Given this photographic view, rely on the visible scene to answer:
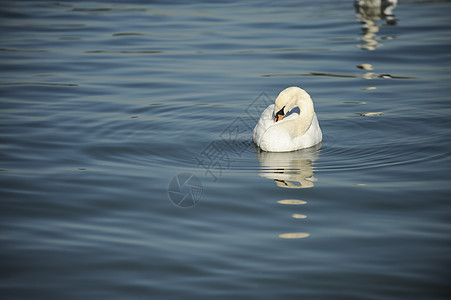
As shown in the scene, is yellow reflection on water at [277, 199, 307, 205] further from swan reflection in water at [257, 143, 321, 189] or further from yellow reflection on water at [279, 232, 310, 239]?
yellow reflection on water at [279, 232, 310, 239]

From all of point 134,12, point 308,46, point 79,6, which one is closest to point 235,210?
point 308,46

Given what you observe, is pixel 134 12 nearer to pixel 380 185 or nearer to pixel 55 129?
pixel 55 129

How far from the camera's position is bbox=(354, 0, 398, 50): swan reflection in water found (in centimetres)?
1812

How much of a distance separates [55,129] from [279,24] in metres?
11.0

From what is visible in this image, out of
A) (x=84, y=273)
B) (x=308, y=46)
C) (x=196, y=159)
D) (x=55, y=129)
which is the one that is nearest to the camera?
(x=84, y=273)

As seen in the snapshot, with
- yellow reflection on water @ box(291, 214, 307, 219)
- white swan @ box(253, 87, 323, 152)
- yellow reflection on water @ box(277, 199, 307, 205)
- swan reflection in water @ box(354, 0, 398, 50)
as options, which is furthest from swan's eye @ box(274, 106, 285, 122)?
swan reflection in water @ box(354, 0, 398, 50)

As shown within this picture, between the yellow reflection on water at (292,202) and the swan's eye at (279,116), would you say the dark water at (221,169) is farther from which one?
the swan's eye at (279,116)

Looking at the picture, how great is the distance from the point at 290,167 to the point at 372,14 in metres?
13.6

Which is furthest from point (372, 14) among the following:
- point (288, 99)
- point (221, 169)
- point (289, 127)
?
point (221, 169)

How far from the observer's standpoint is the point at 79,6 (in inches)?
951

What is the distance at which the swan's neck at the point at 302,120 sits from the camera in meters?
9.75

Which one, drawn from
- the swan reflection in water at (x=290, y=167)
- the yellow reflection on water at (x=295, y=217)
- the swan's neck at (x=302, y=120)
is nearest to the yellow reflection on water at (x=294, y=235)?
the yellow reflection on water at (x=295, y=217)

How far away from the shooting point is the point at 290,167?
359 inches

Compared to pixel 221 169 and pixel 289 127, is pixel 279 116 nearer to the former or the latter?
pixel 289 127
